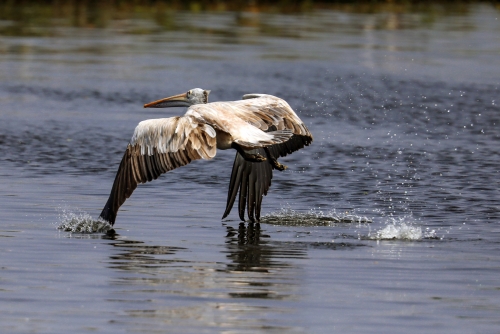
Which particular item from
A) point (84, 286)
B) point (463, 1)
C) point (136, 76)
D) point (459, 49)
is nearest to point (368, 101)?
point (136, 76)

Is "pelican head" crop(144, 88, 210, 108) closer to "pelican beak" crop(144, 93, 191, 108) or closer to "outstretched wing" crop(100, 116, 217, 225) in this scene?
"pelican beak" crop(144, 93, 191, 108)

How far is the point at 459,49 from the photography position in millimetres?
28031

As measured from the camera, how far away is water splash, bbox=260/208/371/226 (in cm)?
1014

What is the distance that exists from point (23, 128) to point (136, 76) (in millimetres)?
6301

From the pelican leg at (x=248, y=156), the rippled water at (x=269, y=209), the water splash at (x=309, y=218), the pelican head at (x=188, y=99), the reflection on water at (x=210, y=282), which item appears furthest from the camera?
the pelican head at (x=188, y=99)

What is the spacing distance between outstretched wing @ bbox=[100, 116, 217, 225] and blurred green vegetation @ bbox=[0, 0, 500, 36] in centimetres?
2096

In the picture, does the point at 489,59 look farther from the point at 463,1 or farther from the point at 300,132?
the point at 463,1

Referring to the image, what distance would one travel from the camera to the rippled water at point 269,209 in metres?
7.08

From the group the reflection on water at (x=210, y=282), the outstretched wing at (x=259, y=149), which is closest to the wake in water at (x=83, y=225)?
the reflection on water at (x=210, y=282)

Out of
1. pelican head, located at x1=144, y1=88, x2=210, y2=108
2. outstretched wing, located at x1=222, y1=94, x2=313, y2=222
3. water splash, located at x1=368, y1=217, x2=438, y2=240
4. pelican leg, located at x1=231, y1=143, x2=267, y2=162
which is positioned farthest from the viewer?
pelican head, located at x1=144, y1=88, x2=210, y2=108

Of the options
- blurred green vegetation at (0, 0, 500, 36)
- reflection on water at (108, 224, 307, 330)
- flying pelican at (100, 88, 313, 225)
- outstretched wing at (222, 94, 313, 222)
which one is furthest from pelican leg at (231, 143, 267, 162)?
blurred green vegetation at (0, 0, 500, 36)

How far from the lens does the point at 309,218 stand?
10.3 meters

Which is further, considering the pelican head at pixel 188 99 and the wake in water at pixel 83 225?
the pelican head at pixel 188 99

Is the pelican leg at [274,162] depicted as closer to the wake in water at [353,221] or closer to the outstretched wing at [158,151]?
the wake in water at [353,221]
